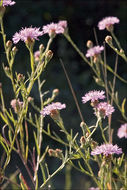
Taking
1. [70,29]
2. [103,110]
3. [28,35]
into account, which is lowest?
[103,110]

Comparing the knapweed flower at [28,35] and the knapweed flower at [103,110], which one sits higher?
the knapweed flower at [28,35]

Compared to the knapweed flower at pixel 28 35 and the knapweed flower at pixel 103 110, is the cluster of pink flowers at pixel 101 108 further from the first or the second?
the knapweed flower at pixel 28 35

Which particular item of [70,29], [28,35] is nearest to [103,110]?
[28,35]

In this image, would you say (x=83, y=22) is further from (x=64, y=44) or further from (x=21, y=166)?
(x=21, y=166)

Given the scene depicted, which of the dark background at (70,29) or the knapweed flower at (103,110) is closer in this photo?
the knapweed flower at (103,110)

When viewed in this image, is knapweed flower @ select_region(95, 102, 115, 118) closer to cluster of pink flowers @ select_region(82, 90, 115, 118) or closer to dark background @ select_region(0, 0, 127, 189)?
cluster of pink flowers @ select_region(82, 90, 115, 118)

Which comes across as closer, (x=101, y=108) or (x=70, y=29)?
(x=101, y=108)

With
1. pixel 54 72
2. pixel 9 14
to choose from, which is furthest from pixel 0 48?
pixel 9 14

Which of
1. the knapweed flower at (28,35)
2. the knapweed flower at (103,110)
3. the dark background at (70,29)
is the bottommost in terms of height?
the knapweed flower at (103,110)

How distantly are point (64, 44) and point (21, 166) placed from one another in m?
1.45

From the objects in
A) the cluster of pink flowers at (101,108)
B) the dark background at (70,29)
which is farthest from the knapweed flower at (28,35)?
the dark background at (70,29)

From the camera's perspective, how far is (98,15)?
3.69m

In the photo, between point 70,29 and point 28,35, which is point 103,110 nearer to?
point 28,35

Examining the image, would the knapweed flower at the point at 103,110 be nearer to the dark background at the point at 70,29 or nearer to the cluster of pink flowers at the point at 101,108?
the cluster of pink flowers at the point at 101,108
